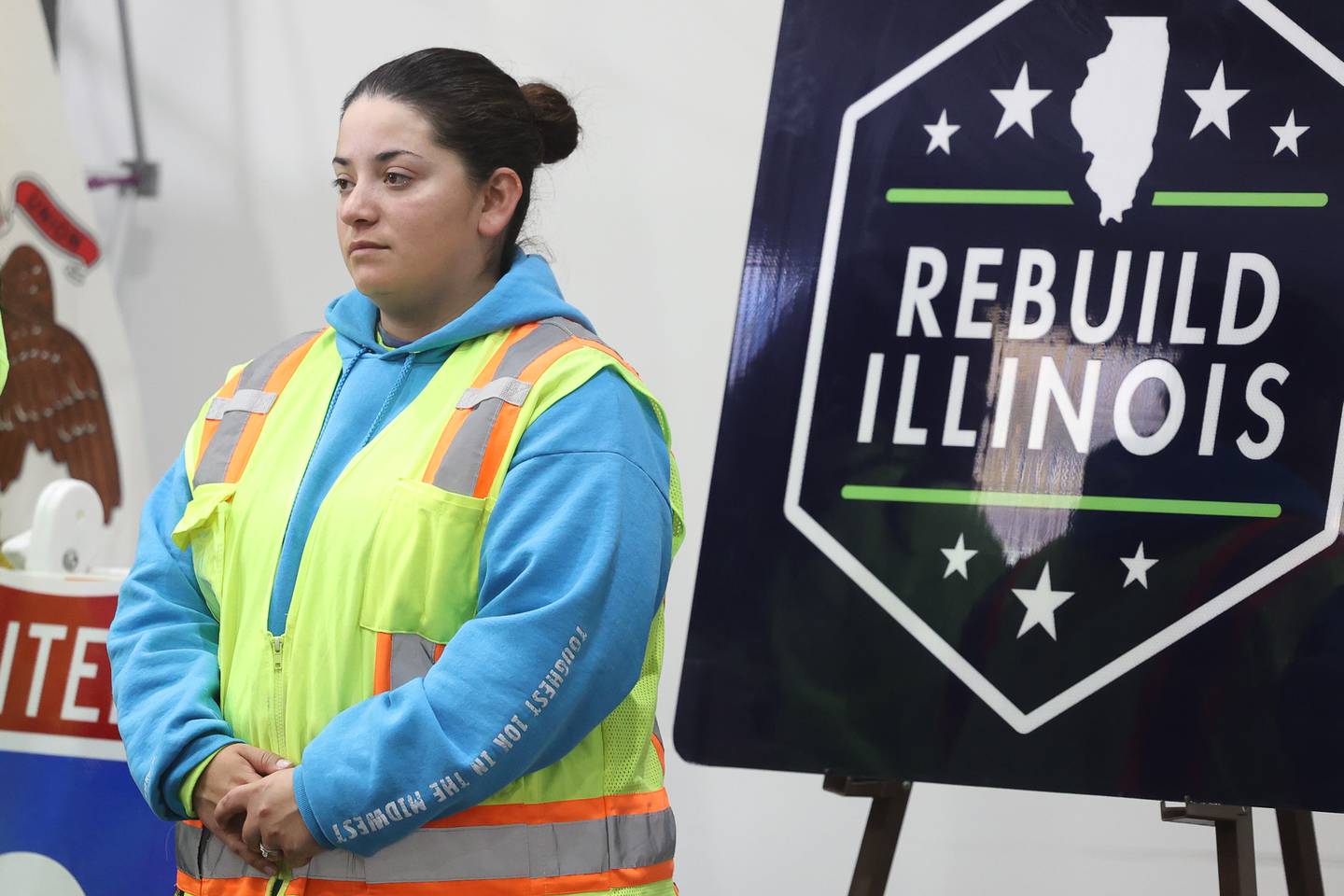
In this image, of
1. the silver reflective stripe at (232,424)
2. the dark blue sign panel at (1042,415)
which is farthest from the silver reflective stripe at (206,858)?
the dark blue sign panel at (1042,415)

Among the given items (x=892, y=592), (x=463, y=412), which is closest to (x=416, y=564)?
(x=463, y=412)

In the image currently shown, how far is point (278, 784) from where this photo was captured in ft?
3.15

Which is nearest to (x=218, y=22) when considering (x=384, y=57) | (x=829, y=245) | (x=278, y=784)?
(x=384, y=57)

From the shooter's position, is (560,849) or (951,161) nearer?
(560,849)

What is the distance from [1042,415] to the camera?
132cm

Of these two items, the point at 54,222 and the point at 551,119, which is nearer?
the point at 551,119

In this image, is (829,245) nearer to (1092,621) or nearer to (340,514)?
(1092,621)

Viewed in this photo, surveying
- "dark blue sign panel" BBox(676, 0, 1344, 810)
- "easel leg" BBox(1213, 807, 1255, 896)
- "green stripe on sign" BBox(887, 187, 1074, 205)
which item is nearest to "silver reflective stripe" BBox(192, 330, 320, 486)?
"dark blue sign panel" BBox(676, 0, 1344, 810)

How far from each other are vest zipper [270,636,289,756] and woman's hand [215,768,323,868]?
48mm

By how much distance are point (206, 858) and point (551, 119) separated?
0.62 meters

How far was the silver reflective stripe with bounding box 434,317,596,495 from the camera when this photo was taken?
1.00 metres

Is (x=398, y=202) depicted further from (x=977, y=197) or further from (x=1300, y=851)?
(x=1300, y=851)

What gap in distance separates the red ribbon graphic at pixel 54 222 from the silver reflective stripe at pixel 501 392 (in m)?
1.20

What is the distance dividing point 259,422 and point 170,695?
0.72ft
